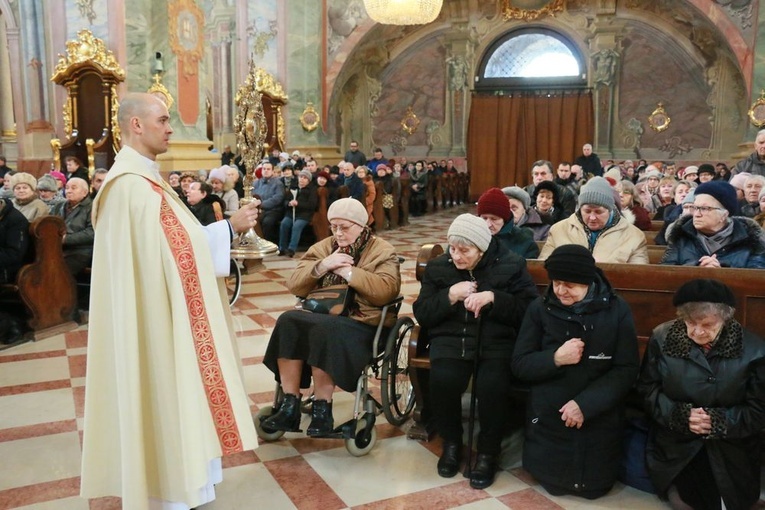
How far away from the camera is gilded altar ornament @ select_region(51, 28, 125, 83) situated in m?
9.52

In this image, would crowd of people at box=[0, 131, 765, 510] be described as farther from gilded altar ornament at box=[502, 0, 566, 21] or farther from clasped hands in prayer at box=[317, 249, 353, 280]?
gilded altar ornament at box=[502, 0, 566, 21]

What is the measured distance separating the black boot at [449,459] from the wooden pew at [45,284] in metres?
3.70

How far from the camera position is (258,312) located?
6383 mm

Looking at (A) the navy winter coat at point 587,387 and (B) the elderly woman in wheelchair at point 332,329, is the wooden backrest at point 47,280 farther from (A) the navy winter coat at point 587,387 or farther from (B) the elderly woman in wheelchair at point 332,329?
(A) the navy winter coat at point 587,387

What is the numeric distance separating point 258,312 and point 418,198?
10.6 meters

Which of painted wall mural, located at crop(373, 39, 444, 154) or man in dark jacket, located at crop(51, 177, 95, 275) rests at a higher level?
painted wall mural, located at crop(373, 39, 444, 154)

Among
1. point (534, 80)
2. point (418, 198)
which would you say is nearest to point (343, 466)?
point (418, 198)

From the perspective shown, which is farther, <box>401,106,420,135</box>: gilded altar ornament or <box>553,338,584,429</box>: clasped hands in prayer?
<box>401,106,420,135</box>: gilded altar ornament

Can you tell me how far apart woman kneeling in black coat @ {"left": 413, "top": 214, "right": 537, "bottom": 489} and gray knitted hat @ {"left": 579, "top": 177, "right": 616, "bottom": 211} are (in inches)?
30.3

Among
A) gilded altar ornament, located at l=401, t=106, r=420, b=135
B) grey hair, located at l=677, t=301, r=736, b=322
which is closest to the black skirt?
grey hair, located at l=677, t=301, r=736, b=322

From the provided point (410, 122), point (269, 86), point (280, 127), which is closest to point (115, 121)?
point (269, 86)

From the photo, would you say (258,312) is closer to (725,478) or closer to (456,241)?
(456,241)

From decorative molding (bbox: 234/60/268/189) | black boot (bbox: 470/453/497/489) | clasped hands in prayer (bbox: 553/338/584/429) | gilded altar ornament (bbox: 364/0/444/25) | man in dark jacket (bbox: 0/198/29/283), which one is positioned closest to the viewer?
clasped hands in prayer (bbox: 553/338/584/429)

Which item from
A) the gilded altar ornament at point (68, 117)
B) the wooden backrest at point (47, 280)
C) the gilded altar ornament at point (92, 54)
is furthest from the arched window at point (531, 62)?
the wooden backrest at point (47, 280)
